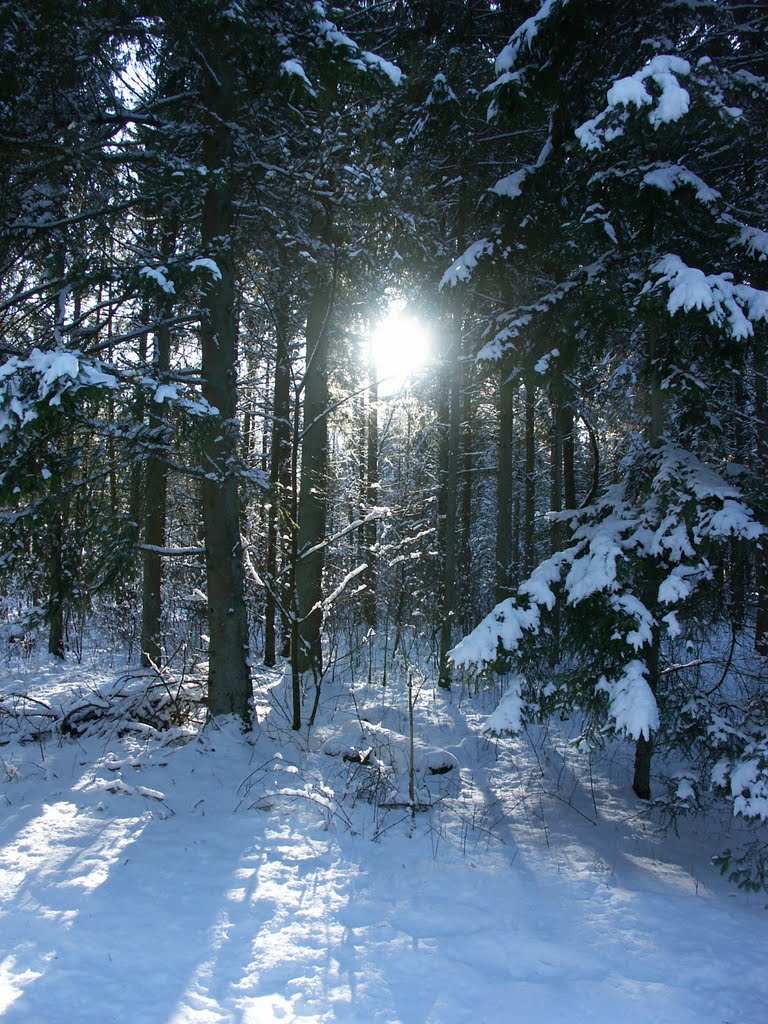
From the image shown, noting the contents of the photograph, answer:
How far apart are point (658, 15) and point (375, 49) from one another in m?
4.41

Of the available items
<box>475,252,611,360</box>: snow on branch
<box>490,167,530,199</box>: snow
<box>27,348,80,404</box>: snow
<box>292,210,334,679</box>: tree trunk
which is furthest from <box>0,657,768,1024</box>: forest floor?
<box>490,167,530,199</box>: snow

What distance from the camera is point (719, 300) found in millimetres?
4613

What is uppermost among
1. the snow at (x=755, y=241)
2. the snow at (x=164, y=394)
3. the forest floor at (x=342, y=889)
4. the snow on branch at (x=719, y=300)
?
the snow at (x=755, y=241)

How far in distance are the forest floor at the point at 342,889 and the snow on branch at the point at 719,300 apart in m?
4.49

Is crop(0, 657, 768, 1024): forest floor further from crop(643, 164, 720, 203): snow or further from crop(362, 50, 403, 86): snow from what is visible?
crop(362, 50, 403, 86): snow

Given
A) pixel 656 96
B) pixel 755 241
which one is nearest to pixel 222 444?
pixel 656 96

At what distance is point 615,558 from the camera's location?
5234mm

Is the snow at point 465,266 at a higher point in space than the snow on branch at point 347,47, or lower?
lower

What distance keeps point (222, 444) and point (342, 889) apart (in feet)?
15.5

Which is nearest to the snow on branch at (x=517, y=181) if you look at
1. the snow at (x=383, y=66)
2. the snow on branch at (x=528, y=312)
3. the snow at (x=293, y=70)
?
the snow on branch at (x=528, y=312)

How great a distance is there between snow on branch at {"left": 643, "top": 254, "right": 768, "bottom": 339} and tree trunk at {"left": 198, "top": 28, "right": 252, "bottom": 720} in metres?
4.83

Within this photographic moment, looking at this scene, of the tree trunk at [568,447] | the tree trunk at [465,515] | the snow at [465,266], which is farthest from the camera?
the tree trunk at [465,515]

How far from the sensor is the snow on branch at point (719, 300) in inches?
179

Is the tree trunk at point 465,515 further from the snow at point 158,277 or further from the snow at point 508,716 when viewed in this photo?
the snow at point 508,716
